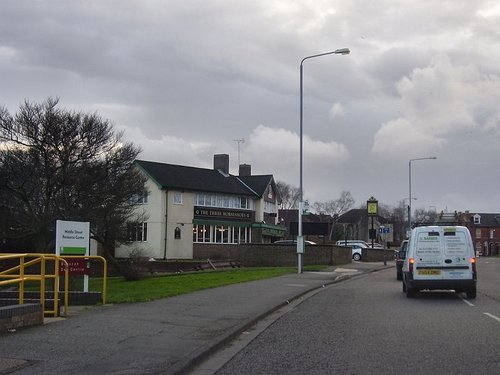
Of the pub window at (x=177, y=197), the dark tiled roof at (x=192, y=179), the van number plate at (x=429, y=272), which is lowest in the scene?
the van number plate at (x=429, y=272)

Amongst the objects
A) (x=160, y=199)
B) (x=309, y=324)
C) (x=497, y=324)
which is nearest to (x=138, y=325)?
(x=309, y=324)

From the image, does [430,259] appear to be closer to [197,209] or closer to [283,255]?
[283,255]

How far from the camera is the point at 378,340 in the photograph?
988 centimetres

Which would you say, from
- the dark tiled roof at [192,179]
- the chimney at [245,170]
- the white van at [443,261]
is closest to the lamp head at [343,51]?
the white van at [443,261]

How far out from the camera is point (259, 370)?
7645mm

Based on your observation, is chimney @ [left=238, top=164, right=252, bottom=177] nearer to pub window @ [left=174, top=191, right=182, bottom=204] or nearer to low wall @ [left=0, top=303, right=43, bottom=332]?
pub window @ [left=174, top=191, right=182, bottom=204]

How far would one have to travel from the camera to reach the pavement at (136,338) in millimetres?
7359

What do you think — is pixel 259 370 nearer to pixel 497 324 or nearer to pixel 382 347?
pixel 382 347

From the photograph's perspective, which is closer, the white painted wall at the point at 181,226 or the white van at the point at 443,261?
the white van at the point at 443,261

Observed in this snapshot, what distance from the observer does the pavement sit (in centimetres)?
736

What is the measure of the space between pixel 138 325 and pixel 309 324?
3.49 meters

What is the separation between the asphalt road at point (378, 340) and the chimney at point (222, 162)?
150 feet

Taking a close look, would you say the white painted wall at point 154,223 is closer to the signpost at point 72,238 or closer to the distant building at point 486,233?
the signpost at point 72,238

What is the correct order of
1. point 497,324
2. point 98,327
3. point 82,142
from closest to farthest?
1. point 98,327
2. point 497,324
3. point 82,142
